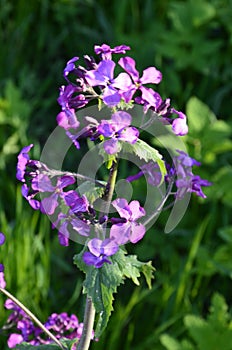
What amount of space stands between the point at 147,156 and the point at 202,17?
194cm

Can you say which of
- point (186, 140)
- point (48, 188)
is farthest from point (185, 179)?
point (186, 140)

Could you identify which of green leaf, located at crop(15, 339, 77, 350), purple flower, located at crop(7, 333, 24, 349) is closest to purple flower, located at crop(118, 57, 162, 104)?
green leaf, located at crop(15, 339, 77, 350)

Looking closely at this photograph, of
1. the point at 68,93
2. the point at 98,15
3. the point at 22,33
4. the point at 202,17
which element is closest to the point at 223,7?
the point at 202,17

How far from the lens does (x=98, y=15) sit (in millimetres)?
3281

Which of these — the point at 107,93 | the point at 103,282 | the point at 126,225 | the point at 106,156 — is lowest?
the point at 103,282

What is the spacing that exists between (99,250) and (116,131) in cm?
20

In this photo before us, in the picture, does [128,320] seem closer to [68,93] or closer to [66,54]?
[68,93]

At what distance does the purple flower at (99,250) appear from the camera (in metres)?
1.07

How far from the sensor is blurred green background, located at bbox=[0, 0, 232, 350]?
85.6 inches

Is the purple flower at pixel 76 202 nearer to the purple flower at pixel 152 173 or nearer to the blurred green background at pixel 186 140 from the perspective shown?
the purple flower at pixel 152 173

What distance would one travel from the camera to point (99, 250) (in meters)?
1.07

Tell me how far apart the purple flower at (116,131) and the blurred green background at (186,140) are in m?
0.94

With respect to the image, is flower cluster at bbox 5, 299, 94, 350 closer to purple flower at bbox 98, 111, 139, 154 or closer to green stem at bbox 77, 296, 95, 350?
green stem at bbox 77, 296, 95, 350

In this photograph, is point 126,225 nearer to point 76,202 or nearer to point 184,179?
point 76,202
